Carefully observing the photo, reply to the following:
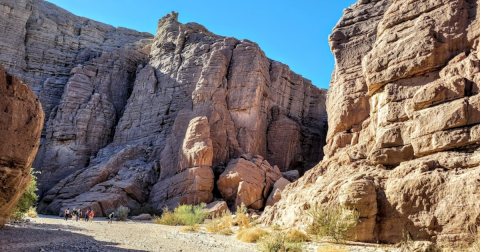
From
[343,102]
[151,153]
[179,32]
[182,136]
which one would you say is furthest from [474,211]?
[179,32]

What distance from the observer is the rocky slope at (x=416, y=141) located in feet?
39.7

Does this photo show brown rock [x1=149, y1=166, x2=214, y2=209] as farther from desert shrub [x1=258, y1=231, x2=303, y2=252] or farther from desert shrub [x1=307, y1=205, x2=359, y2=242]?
desert shrub [x1=258, y1=231, x2=303, y2=252]

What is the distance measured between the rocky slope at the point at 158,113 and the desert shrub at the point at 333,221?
1559cm

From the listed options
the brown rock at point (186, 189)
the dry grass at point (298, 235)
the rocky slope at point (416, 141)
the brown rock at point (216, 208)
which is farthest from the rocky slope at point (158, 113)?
the dry grass at point (298, 235)

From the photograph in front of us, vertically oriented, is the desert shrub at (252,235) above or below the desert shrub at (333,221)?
below

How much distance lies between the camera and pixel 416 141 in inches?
552

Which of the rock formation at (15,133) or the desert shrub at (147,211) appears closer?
the rock formation at (15,133)

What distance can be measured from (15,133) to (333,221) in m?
10.8

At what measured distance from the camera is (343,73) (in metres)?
23.0

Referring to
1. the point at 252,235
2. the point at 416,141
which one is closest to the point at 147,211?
the point at 252,235

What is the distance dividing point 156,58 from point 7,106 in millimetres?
40761

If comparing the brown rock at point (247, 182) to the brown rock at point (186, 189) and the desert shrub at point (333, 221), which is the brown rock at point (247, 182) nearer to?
the brown rock at point (186, 189)

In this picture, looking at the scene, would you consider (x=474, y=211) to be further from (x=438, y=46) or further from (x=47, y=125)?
(x=47, y=125)

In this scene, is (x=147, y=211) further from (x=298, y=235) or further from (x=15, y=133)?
(x=15, y=133)
